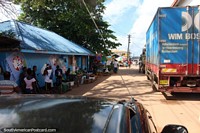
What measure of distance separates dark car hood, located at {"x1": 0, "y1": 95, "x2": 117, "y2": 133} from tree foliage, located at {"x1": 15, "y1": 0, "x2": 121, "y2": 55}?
76.5ft

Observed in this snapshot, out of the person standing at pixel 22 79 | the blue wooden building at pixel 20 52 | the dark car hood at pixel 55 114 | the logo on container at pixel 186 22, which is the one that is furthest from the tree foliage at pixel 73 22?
the dark car hood at pixel 55 114

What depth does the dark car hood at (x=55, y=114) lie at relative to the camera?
1785 millimetres

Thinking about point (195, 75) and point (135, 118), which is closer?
point (135, 118)

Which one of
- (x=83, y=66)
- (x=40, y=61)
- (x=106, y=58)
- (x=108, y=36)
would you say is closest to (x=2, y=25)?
(x=40, y=61)

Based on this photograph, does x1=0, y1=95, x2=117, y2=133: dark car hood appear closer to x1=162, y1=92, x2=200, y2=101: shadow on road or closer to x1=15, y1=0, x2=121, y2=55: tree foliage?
x1=162, y1=92, x2=200, y2=101: shadow on road

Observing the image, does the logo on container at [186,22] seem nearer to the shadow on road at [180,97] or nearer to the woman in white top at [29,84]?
the shadow on road at [180,97]

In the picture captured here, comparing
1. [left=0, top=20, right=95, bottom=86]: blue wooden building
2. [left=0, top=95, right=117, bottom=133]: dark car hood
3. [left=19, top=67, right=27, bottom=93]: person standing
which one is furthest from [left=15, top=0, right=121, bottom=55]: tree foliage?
[left=0, top=95, right=117, bottom=133]: dark car hood

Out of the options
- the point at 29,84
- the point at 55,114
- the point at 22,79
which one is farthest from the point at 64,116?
the point at 22,79

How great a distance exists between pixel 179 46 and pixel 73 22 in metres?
16.8

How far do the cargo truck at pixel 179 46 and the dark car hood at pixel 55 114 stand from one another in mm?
8730

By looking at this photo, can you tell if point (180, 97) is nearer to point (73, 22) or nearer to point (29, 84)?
point (29, 84)

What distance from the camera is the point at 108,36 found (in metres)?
28.1

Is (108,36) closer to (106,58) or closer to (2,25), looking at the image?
(106,58)

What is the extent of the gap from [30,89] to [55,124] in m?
8.64
